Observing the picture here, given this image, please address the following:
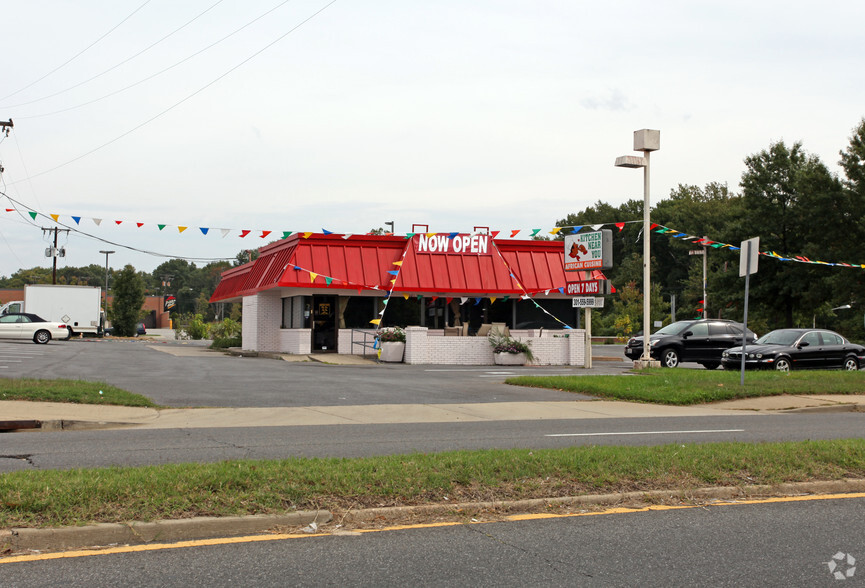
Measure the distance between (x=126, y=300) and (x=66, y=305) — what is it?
920 centimetres

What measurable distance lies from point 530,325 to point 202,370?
52.0 ft

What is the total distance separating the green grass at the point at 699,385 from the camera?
17.5m

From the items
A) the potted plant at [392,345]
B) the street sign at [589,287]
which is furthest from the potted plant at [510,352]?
the potted plant at [392,345]

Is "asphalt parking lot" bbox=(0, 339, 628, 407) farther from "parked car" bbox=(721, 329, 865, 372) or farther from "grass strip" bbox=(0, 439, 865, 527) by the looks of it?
"grass strip" bbox=(0, 439, 865, 527)

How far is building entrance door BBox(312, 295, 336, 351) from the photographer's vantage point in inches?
1312

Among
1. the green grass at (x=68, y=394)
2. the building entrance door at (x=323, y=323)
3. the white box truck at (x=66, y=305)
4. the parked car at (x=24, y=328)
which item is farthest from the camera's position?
the white box truck at (x=66, y=305)

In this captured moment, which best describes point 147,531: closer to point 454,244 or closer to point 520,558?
point 520,558

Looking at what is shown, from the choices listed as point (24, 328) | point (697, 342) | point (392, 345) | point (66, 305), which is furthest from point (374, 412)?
point (66, 305)

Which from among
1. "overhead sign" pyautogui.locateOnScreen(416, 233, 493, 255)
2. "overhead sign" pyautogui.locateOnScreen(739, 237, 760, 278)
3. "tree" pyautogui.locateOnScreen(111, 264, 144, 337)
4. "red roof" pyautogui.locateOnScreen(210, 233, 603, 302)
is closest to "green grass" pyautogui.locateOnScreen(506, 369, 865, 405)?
"overhead sign" pyautogui.locateOnScreen(739, 237, 760, 278)

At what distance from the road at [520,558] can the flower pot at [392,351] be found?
74.4ft

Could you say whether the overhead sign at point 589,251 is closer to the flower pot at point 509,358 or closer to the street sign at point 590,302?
the street sign at point 590,302

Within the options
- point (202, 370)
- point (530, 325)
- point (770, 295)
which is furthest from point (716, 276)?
point (202, 370)

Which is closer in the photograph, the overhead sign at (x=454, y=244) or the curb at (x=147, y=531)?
the curb at (x=147, y=531)

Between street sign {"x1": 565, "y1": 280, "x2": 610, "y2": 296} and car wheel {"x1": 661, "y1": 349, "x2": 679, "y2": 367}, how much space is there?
2.97 meters
